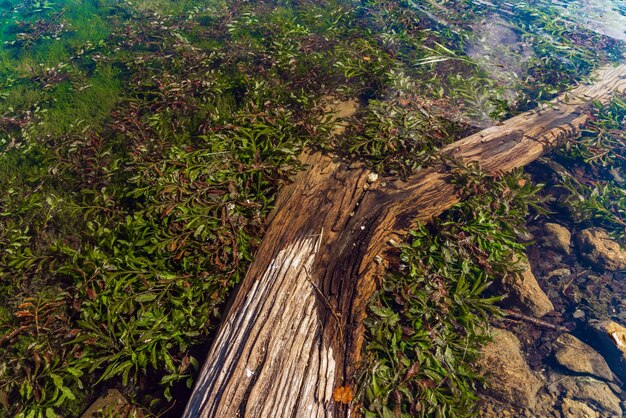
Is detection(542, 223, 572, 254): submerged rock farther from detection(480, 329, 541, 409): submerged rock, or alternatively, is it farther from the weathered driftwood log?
detection(480, 329, 541, 409): submerged rock

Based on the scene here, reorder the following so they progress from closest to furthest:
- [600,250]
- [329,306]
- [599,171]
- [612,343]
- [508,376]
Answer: [329,306]
[508,376]
[612,343]
[600,250]
[599,171]

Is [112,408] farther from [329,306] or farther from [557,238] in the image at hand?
[557,238]

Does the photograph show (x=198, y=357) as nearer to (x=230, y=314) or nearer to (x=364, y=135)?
(x=230, y=314)

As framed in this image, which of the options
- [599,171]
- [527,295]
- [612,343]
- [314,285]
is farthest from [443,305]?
[599,171]

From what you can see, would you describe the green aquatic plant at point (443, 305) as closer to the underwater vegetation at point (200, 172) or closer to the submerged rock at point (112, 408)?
the underwater vegetation at point (200, 172)

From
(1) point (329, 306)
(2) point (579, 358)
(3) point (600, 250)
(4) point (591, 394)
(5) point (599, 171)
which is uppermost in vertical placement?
(1) point (329, 306)

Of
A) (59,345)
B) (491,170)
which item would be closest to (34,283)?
(59,345)

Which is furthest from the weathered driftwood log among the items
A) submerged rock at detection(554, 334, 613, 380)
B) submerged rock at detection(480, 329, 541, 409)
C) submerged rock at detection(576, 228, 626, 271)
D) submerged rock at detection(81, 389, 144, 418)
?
submerged rock at detection(554, 334, 613, 380)
